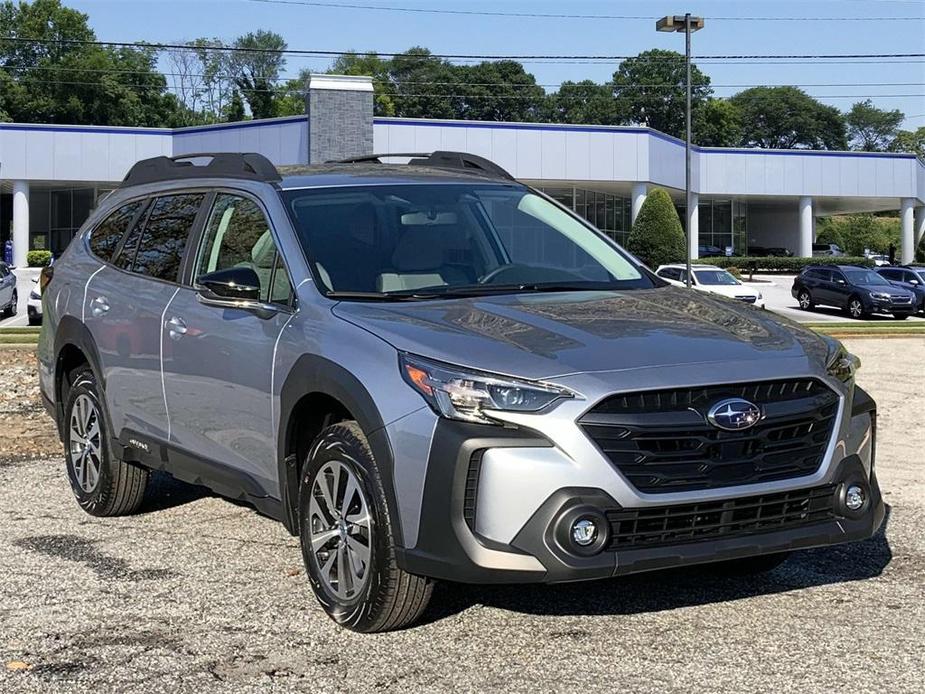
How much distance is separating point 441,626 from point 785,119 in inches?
5439

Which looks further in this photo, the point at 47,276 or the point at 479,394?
the point at 47,276

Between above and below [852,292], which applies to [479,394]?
above

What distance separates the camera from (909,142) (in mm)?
153625

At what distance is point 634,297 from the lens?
5.22 meters

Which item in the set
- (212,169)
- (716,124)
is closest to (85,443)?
(212,169)

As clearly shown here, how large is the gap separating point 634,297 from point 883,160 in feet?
209

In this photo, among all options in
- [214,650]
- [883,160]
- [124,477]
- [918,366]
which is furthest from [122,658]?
[883,160]

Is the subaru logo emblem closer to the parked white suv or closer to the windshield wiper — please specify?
the windshield wiper

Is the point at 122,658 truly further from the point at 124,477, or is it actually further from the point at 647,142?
the point at 647,142

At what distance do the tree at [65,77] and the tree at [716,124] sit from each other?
54.9 m

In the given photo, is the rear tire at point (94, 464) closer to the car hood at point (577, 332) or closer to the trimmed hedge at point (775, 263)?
the car hood at point (577, 332)

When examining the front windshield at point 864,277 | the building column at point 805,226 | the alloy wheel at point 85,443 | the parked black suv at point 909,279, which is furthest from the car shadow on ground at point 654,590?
the building column at point 805,226

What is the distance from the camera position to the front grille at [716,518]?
13.5ft

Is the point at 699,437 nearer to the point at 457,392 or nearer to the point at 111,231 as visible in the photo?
the point at 457,392
